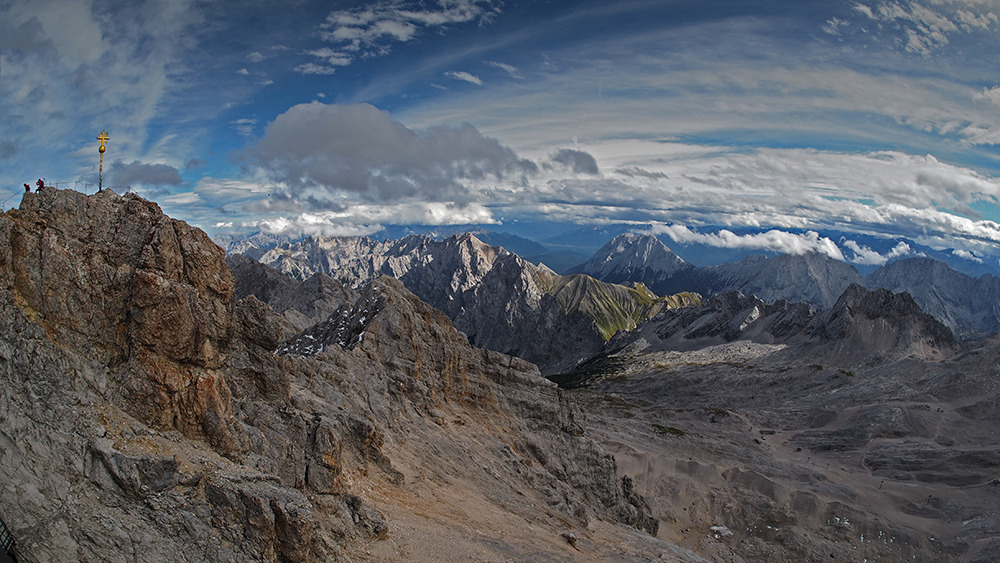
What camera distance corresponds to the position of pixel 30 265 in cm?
2439

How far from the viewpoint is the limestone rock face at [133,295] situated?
24750 mm

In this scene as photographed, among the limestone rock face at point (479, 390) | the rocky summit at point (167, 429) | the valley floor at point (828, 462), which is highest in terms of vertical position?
the rocky summit at point (167, 429)

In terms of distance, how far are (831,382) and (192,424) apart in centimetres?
20050

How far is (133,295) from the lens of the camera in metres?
26.7

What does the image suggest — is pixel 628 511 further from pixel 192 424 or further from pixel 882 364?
pixel 882 364

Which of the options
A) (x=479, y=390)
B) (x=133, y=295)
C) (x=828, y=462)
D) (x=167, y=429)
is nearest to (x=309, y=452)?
(x=167, y=429)

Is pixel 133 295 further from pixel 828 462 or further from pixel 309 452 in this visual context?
pixel 828 462

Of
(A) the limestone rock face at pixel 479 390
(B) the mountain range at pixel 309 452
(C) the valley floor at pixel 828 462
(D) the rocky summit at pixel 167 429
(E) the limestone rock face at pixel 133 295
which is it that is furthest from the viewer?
(C) the valley floor at pixel 828 462

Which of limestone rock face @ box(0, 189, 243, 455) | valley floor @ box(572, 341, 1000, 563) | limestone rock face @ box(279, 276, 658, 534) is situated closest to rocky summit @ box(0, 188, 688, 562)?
limestone rock face @ box(0, 189, 243, 455)

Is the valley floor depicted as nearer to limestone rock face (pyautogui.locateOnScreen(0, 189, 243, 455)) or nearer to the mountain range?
the mountain range

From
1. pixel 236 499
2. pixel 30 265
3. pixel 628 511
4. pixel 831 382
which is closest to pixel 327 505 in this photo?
pixel 236 499

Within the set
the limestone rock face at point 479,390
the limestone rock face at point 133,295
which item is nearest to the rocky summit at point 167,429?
the limestone rock face at point 133,295

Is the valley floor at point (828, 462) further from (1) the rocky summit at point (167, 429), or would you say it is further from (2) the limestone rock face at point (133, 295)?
(2) the limestone rock face at point (133, 295)

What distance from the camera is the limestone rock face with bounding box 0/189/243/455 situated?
24750 millimetres
